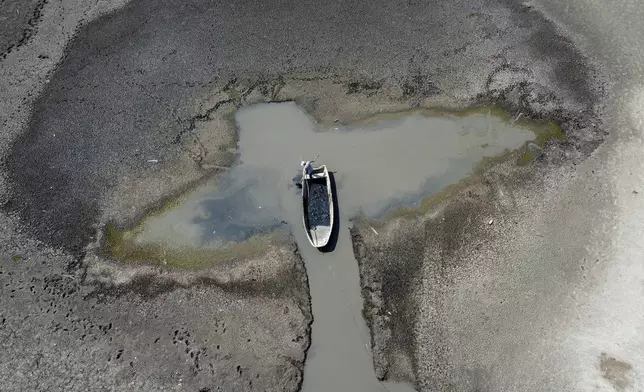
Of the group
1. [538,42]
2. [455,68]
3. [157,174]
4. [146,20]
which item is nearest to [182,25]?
[146,20]

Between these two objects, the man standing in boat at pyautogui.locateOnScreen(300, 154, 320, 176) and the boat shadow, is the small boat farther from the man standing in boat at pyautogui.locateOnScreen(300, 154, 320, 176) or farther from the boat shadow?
the boat shadow

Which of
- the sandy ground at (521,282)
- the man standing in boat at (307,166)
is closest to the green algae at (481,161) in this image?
the sandy ground at (521,282)

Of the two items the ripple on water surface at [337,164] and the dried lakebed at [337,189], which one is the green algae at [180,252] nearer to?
the dried lakebed at [337,189]

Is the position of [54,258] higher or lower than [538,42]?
lower

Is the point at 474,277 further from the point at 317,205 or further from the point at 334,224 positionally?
the point at 317,205

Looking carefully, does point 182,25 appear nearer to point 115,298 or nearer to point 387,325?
point 115,298

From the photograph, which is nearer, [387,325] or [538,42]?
[387,325]
